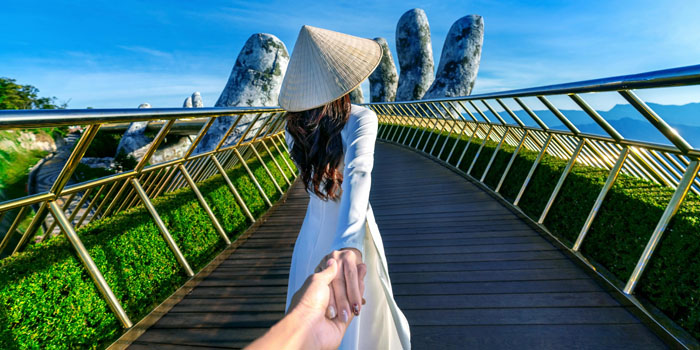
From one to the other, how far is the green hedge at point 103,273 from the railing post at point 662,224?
3.61 meters

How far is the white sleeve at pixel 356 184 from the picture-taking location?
3.44 feet

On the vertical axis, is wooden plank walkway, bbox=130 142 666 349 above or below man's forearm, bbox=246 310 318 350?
below

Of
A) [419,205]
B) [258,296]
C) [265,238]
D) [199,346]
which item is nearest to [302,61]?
[199,346]

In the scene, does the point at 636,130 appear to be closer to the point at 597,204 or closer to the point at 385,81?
the point at 597,204

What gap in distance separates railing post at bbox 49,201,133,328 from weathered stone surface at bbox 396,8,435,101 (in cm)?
2604

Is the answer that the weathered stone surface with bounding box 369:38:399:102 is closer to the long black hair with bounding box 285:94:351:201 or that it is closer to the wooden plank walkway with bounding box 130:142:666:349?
the wooden plank walkway with bounding box 130:142:666:349

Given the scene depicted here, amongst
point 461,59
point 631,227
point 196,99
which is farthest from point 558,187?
point 196,99

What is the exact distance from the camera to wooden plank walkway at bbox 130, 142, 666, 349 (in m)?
2.28

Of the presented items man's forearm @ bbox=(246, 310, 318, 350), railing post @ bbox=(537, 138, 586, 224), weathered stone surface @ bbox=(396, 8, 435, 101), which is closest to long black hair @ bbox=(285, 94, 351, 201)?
man's forearm @ bbox=(246, 310, 318, 350)

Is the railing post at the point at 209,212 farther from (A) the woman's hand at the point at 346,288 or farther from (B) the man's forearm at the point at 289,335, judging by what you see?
(B) the man's forearm at the point at 289,335

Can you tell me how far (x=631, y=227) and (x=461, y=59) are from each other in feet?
67.5

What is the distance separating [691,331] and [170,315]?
346cm

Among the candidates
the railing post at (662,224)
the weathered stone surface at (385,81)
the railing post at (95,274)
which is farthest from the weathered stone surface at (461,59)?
the railing post at (95,274)

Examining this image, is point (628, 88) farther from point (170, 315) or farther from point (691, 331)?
point (170, 315)
